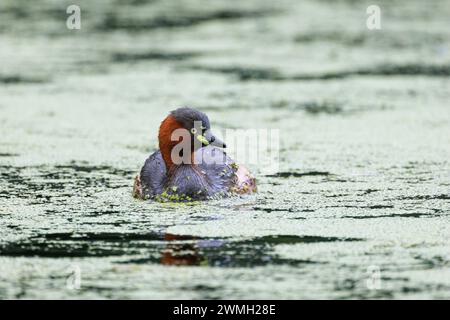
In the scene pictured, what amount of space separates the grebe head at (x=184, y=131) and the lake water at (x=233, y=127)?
1.60ft

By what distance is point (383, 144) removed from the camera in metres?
12.2

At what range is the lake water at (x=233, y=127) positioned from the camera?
7.63 m

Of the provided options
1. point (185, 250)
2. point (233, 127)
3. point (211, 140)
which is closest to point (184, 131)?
point (211, 140)

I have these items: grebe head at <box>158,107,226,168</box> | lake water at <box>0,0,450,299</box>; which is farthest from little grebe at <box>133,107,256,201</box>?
lake water at <box>0,0,450,299</box>

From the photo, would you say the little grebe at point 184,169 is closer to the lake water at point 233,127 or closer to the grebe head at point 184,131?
the grebe head at point 184,131

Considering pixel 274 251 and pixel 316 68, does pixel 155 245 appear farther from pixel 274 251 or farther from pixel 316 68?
pixel 316 68

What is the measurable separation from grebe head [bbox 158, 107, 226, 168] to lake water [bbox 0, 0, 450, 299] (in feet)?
1.60

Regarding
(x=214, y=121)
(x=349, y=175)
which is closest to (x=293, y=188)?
(x=349, y=175)

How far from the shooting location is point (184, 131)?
9695mm

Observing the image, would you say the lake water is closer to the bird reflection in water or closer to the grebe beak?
the bird reflection in water

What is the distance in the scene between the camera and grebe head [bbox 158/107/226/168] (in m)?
9.66

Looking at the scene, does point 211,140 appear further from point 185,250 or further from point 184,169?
point 185,250

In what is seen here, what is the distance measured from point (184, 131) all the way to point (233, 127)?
3317mm

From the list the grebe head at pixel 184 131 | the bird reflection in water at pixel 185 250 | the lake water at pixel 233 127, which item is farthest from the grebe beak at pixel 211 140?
the bird reflection in water at pixel 185 250
